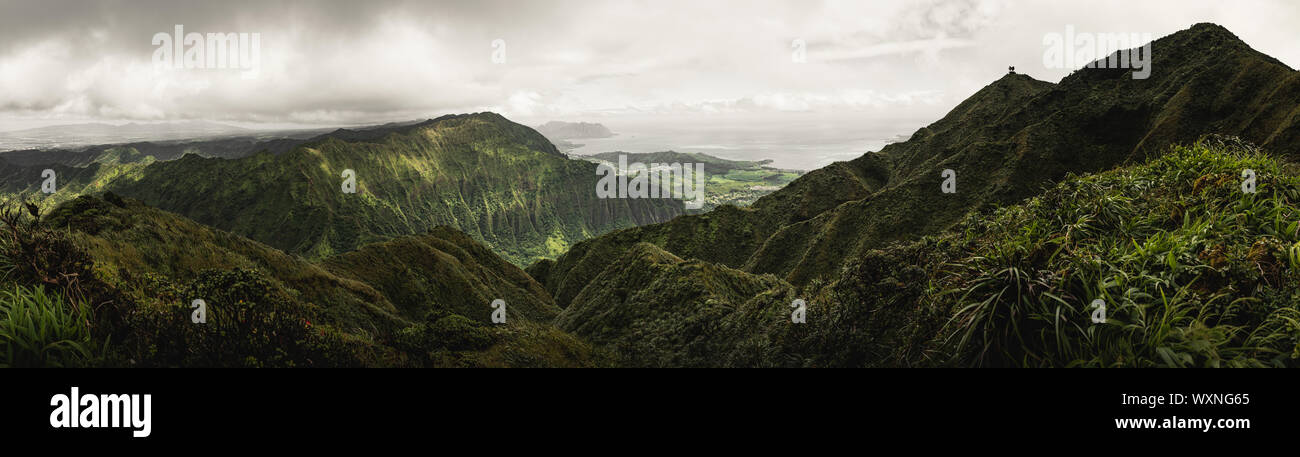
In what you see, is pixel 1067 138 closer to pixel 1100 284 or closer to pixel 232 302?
pixel 1100 284

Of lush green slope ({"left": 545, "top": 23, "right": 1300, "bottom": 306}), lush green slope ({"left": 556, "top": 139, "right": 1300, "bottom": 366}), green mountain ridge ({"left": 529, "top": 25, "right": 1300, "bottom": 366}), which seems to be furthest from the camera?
lush green slope ({"left": 545, "top": 23, "right": 1300, "bottom": 306})

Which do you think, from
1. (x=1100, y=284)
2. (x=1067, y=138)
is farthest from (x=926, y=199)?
(x=1100, y=284)

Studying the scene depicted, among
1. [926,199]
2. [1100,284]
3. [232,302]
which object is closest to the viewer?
[1100,284]

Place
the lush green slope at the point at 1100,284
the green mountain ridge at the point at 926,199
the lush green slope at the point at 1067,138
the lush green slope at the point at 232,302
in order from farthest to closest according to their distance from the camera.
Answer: the lush green slope at the point at 1067,138
the green mountain ridge at the point at 926,199
the lush green slope at the point at 232,302
the lush green slope at the point at 1100,284

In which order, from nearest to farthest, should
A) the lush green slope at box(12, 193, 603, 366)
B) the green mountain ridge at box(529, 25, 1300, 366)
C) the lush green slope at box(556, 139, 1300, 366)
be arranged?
the lush green slope at box(556, 139, 1300, 366) < the lush green slope at box(12, 193, 603, 366) < the green mountain ridge at box(529, 25, 1300, 366)

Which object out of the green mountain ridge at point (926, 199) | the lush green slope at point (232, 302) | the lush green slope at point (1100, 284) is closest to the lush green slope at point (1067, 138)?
the green mountain ridge at point (926, 199)

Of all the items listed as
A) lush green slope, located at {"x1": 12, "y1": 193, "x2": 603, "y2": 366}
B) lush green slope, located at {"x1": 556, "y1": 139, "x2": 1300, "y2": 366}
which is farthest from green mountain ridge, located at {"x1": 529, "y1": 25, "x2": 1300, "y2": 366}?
lush green slope, located at {"x1": 12, "y1": 193, "x2": 603, "y2": 366}

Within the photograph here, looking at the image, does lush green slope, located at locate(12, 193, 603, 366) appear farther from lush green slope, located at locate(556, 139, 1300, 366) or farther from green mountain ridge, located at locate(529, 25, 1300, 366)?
lush green slope, located at locate(556, 139, 1300, 366)

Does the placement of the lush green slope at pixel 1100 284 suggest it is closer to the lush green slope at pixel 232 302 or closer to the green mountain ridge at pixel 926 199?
the green mountain ridge at pixel 926 199

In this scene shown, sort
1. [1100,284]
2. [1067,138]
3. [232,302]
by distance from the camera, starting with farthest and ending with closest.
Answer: [1067,138]
[232,302]
[1100,284]

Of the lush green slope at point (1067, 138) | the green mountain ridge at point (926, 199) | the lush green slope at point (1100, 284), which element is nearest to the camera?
the lush green slope at point (1100, 284)

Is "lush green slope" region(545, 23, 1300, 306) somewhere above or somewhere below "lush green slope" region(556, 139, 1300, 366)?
above
